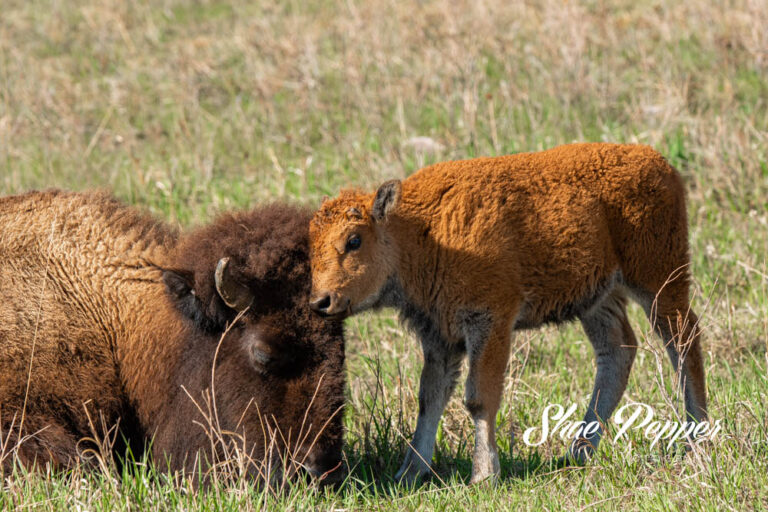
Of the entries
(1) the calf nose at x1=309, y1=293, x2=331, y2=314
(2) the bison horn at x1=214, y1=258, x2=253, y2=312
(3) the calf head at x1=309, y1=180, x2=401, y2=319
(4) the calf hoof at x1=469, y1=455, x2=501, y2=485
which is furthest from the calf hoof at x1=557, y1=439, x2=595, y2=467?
(2) the bison horn at x1=214, y1=258, x2=253, y2=312

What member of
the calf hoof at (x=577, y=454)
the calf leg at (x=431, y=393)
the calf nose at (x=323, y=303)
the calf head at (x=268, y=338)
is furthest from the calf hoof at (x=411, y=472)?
the calf nose at (x=323, y=303)

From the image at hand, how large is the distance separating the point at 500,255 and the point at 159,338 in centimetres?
179

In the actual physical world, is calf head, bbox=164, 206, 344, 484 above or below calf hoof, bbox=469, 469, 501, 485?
above

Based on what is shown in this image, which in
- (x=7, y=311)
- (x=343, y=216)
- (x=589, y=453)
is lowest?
(x=589, y=453)

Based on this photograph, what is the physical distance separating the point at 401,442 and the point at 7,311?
7.27 ft

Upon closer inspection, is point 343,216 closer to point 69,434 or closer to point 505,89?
point 69,434

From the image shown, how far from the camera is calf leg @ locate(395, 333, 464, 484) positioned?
17.8ft

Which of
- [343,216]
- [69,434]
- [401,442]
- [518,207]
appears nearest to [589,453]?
[401,442]

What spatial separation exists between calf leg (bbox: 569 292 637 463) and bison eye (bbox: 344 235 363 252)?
5.67ft

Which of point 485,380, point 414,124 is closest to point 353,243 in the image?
point 485,380

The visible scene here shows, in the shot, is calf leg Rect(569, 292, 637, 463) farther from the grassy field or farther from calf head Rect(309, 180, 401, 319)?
calf head Rect(309, 180, 401, 319)

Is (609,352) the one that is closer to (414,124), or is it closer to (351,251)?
(351,251)

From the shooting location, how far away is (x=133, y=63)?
527 inches

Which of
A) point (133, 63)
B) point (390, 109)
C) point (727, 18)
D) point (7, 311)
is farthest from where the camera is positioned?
point (133, 63)
